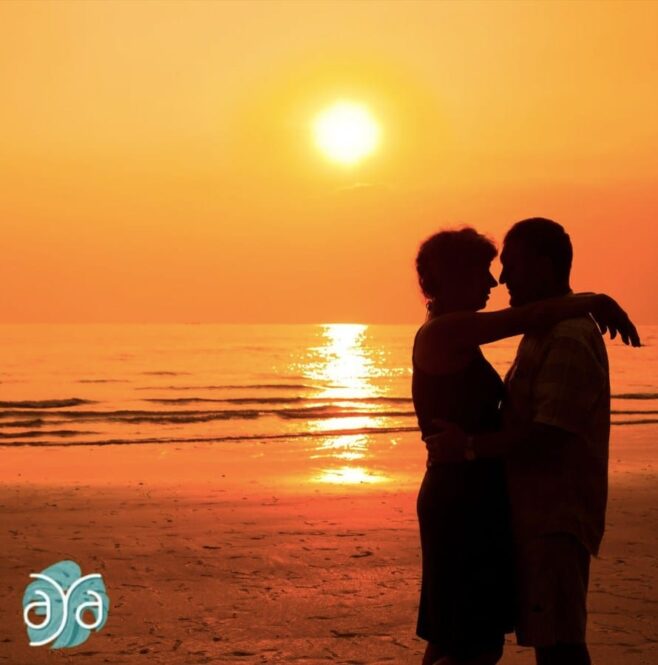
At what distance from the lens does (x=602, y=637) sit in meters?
5.41

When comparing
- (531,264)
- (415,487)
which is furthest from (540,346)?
(415,487)

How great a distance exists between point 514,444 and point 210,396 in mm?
30914

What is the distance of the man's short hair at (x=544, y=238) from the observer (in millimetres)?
3352

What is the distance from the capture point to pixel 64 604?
20.0ft

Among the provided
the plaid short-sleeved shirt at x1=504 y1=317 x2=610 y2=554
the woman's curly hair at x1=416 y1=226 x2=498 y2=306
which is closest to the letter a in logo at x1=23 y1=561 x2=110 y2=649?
the plaid short-sleeved shirt at x1=504 y1=317 x2=610 y2=554

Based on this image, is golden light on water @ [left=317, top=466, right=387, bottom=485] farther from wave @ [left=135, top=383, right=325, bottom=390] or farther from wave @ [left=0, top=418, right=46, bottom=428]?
wave @ [left=135, top=383, right=325, bottom=390]

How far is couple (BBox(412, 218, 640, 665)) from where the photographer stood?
3287mm

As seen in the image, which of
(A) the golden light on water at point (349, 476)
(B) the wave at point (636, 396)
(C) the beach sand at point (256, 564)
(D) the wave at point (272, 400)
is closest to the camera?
(C) the beach sand at point (256, 564)

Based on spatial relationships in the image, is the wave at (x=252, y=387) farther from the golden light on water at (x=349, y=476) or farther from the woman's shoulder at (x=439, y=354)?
the woman's shoulder at (x=439, y=354)

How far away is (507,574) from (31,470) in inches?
487

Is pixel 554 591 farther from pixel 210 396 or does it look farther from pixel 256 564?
pixel 210 396

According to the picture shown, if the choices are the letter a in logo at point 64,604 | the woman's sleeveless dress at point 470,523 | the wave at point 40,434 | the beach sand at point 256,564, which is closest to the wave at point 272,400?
the wave at point 40,434

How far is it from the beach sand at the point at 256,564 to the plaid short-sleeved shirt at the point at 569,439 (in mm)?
2024

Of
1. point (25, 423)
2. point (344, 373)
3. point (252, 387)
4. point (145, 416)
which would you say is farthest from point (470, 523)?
point (344, 373)
